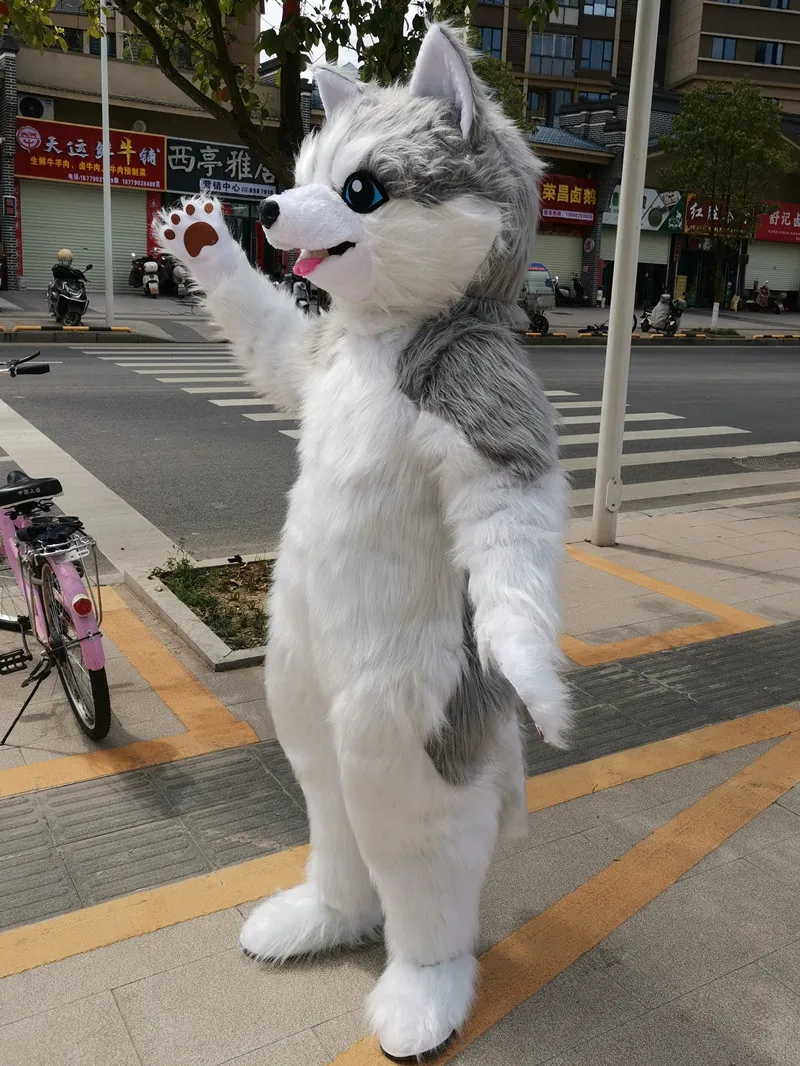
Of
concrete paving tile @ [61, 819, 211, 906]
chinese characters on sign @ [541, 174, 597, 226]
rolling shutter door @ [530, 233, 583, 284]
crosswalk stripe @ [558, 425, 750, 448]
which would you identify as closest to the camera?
concrete paving tile @ [61, 819, 211, 906]

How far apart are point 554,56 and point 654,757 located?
4623cm

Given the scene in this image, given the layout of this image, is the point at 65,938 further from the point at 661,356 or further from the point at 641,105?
the point at 661,356

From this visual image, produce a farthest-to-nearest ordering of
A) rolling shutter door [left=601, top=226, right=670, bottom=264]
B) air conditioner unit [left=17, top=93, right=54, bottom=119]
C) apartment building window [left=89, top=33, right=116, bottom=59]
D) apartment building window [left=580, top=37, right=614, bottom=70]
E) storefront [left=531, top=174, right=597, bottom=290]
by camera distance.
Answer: apartment building window [left=580, top=37, right=614, bottom=70], rolling shutter door [left=601, top=226, right=670, bottom=264], storefront [left=531, top=174, right=597, bottom=290], apartment building window [left=89, top=33, right=116, bottom=59], air conditioner unit [left=17, top=93, right=54, bottom=119]

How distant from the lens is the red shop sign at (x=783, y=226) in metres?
34.7

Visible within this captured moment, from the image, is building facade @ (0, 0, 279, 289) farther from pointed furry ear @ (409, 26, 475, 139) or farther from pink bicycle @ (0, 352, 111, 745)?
pointed furry ear @ (409, 26, 475, 139)

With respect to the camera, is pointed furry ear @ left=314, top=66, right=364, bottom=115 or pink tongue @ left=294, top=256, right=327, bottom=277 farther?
pointed furry ear @ left=314, top=66, right=364, bottom=115

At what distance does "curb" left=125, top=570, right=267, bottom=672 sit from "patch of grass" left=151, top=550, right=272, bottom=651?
59mm

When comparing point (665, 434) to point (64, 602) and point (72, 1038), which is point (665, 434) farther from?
point (72, 1038)

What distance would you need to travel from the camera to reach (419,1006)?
2205 millimetres

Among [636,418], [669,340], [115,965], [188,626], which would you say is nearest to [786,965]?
[115,965]

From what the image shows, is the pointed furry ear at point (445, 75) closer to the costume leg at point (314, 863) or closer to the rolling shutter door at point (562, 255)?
the costume leg at point (314, 863)

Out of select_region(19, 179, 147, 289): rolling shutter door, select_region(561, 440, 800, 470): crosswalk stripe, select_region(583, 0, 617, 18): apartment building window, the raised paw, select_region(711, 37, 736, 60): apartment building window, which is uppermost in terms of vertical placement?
select_region(583, 0, 617, 18): apartment building window

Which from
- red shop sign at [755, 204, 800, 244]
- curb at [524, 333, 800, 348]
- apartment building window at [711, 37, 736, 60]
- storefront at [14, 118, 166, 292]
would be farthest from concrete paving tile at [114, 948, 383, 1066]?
apartment building window at [711, 37, 736, 60]

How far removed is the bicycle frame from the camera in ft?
11.3
